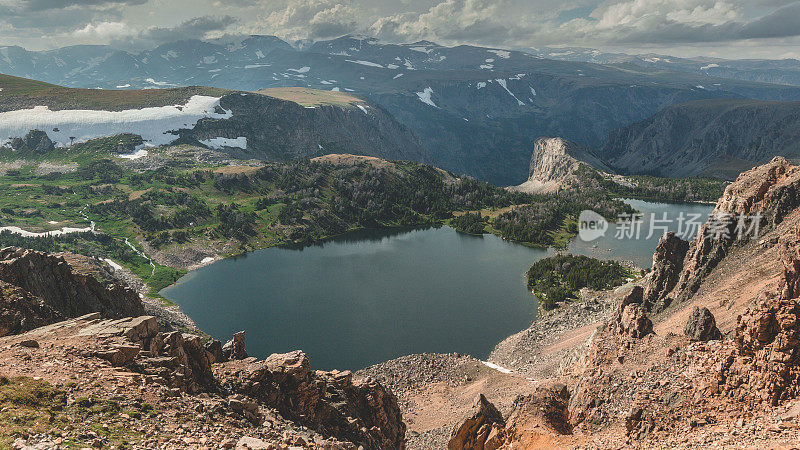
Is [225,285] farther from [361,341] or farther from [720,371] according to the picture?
[720,371]

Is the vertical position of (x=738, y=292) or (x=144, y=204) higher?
(x=738, y=292)

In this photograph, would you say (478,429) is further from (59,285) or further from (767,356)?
(59,285)

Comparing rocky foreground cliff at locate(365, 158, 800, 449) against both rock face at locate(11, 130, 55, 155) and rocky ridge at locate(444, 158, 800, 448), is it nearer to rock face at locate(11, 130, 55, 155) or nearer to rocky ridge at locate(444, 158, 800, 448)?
rocky ridge at locate(444, 158, 800, 448)

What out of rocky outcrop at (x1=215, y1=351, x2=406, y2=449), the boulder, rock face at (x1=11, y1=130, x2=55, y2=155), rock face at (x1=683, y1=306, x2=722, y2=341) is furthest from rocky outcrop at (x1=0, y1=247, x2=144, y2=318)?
rock face at (x1=11, y1=130, x2=55, y2=155)

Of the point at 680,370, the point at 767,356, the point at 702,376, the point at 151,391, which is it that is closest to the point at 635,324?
the point at 680,370

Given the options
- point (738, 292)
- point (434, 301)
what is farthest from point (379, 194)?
point (738, 292)

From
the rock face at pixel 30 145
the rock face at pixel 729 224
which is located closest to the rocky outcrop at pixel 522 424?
the rock face at pixel 729 224

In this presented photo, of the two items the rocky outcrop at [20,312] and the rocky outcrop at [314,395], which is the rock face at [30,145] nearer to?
the rocky outcrop at [20,312]
